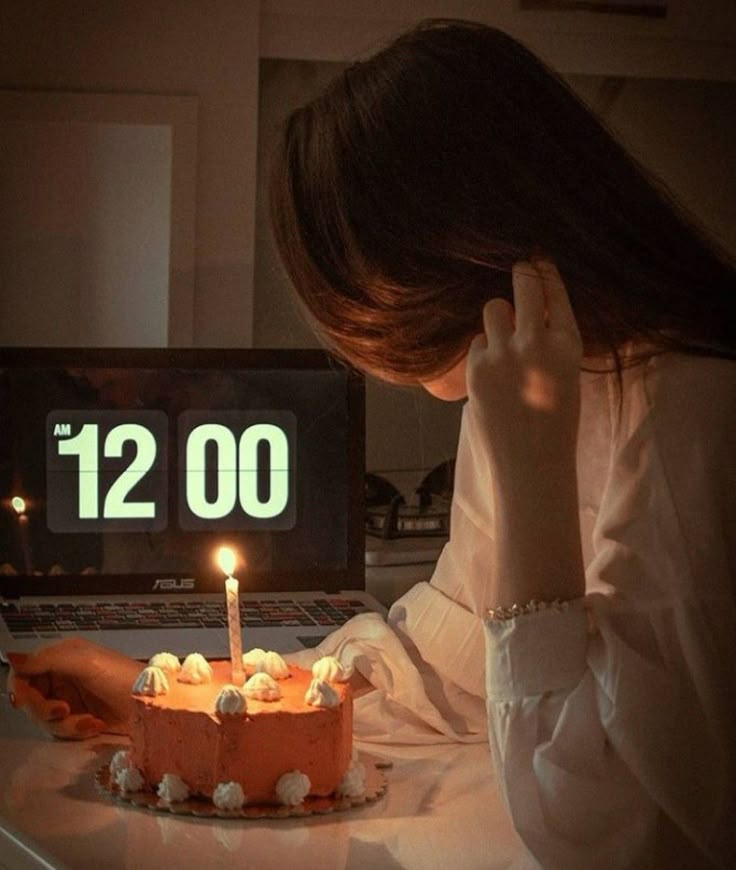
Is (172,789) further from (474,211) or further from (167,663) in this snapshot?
(474,211)

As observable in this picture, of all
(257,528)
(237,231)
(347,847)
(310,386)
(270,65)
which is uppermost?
(270,65)

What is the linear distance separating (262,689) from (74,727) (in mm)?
199

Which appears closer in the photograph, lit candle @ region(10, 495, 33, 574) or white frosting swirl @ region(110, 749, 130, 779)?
white frosting swirl @ region(110, 749, 130, 779)

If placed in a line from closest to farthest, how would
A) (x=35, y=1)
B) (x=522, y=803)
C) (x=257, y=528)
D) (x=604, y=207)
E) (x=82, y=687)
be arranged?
(x=522, y=803)
(x=604, y=207)
(x=82, y=687)
(x=257, y=528)
(x=35, y=1)

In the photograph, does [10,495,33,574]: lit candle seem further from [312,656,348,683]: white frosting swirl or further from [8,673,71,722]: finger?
[312,656,348,683]: white frosting swirl

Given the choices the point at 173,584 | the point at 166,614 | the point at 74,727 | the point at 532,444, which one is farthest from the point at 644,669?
the point at 173,584

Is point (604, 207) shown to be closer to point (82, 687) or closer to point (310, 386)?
point (82, 687)

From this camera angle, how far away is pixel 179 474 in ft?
5.58

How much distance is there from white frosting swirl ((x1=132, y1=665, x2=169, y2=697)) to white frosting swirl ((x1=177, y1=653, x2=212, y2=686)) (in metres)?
0.03

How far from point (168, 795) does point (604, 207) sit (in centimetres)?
43

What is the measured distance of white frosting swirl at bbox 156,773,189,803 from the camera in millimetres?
920

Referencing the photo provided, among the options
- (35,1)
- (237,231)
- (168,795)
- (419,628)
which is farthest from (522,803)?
(35,1)

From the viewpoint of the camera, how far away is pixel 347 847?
2.85 ft

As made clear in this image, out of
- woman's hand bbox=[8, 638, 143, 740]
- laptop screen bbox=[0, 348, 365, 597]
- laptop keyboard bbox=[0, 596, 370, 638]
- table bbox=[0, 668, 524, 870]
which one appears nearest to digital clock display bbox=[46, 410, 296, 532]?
laptop screen bbox=[0, 348, 365, 597]
